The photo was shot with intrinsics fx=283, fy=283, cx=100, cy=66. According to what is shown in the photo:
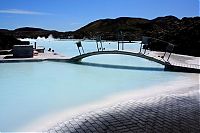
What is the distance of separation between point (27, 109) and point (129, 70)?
24.6ft

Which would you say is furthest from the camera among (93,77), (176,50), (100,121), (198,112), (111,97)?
(176,50)

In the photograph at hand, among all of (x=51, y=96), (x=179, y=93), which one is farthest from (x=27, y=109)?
(x=179, y=93)

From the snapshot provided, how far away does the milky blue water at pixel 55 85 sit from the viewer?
6695 mm

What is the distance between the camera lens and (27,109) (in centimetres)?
682

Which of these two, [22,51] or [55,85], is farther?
[22,51]

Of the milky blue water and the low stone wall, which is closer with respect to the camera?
the milky blue water

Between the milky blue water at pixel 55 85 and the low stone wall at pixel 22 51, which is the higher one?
the low stone wall at pixel 22 51

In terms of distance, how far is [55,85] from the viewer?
33.4 feet

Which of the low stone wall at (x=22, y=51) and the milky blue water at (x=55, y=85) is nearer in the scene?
the milky blue water at (x=55, y=85)

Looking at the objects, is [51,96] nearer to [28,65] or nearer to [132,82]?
[132,82]

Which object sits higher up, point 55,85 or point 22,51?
point 22,51

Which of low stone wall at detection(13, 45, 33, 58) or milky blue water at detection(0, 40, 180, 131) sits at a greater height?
low stone wall at detection(13, 45, 33, 58)

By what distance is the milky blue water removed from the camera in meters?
6.70

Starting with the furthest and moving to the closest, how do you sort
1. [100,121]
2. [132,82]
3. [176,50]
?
[176,50]
[132,82]
[100,121]
